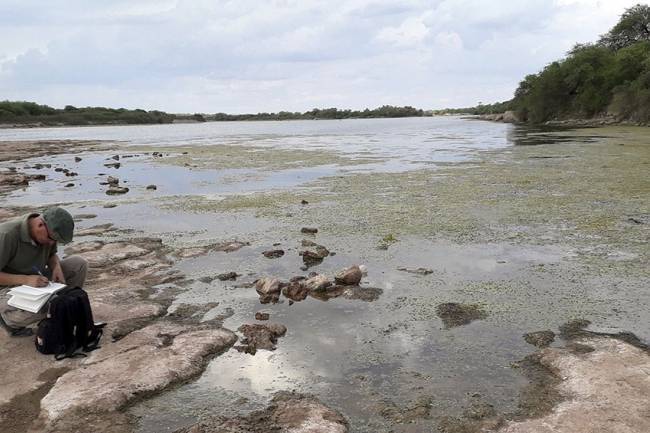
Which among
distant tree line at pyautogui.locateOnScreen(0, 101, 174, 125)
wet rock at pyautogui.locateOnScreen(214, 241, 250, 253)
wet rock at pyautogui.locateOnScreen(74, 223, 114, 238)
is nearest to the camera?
wet rock at pyautogui.locateOnScreen(214, 241, 250, 253)

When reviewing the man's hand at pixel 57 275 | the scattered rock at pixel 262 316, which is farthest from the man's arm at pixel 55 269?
the scattered rock at pixel 262 316

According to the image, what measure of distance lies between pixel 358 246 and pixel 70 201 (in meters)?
10.3

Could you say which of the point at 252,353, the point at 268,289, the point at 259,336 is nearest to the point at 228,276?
the point at 268,289

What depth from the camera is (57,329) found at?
210 inches

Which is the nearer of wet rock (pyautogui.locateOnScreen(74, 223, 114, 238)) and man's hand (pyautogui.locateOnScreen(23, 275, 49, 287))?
man's hand (pyautogui.locateOnScreen(23, 275, 49, 287))

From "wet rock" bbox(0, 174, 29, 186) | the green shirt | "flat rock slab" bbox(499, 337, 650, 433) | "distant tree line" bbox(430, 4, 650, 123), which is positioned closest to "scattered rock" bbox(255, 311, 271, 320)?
the green shirt

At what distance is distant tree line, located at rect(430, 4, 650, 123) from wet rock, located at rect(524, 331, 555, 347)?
154 ft

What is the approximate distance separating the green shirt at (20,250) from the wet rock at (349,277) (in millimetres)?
3515

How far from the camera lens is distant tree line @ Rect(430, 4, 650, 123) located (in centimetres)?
4982

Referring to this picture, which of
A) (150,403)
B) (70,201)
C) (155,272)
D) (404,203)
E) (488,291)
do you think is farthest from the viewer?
(70,201)

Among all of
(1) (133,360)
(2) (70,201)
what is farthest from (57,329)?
(2) (70,201)

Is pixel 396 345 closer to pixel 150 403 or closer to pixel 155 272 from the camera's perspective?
pixel 150 403

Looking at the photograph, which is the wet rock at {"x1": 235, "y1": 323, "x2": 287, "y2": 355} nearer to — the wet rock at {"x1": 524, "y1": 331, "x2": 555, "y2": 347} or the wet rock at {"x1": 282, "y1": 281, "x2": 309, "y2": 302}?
the wet rock at {"x1": 282, "y1": 281, "x2": 309, "y2": 302}

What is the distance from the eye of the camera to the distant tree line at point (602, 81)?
163ft
